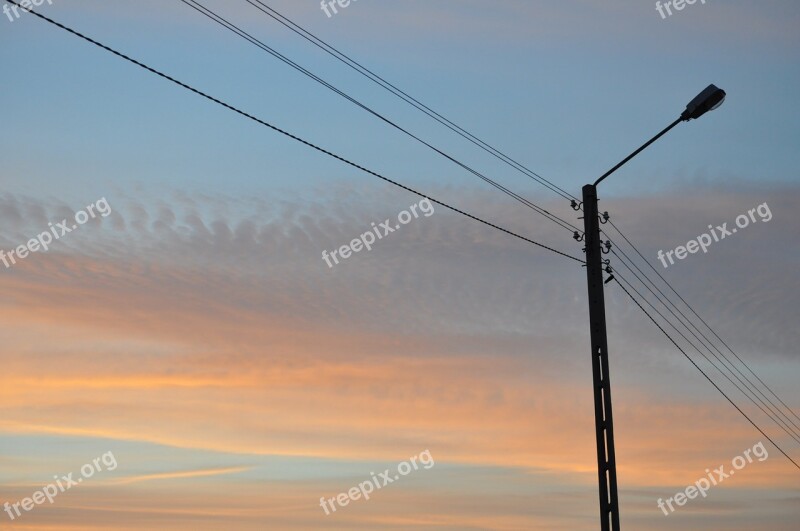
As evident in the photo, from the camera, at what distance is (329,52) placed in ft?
59.2

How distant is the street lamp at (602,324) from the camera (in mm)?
18062

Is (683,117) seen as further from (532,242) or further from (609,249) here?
(532,242)

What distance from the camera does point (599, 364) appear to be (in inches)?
744

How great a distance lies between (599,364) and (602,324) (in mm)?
794

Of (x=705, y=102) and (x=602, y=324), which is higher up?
(x=705, y=102)

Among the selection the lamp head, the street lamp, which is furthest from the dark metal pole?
the lamp head

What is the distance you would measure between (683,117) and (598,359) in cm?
491

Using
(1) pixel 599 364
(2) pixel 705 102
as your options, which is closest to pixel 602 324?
(1) pixel 599 364

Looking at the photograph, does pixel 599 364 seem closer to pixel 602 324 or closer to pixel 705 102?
pixel 602 324

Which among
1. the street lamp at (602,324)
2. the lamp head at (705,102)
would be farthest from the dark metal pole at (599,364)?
the lamp head at (705,102)

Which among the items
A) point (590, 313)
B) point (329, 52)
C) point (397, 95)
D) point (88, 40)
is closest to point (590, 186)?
point (590, 313)

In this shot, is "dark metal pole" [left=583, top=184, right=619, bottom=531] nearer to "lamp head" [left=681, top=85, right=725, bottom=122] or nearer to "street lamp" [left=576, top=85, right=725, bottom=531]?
"street lamp" [left=576, top=85, right=725, bottom=531]

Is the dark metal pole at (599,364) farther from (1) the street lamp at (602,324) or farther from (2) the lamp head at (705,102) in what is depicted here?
(2) the lamp head at (705,102)

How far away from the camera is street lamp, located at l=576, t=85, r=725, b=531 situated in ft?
59.3
